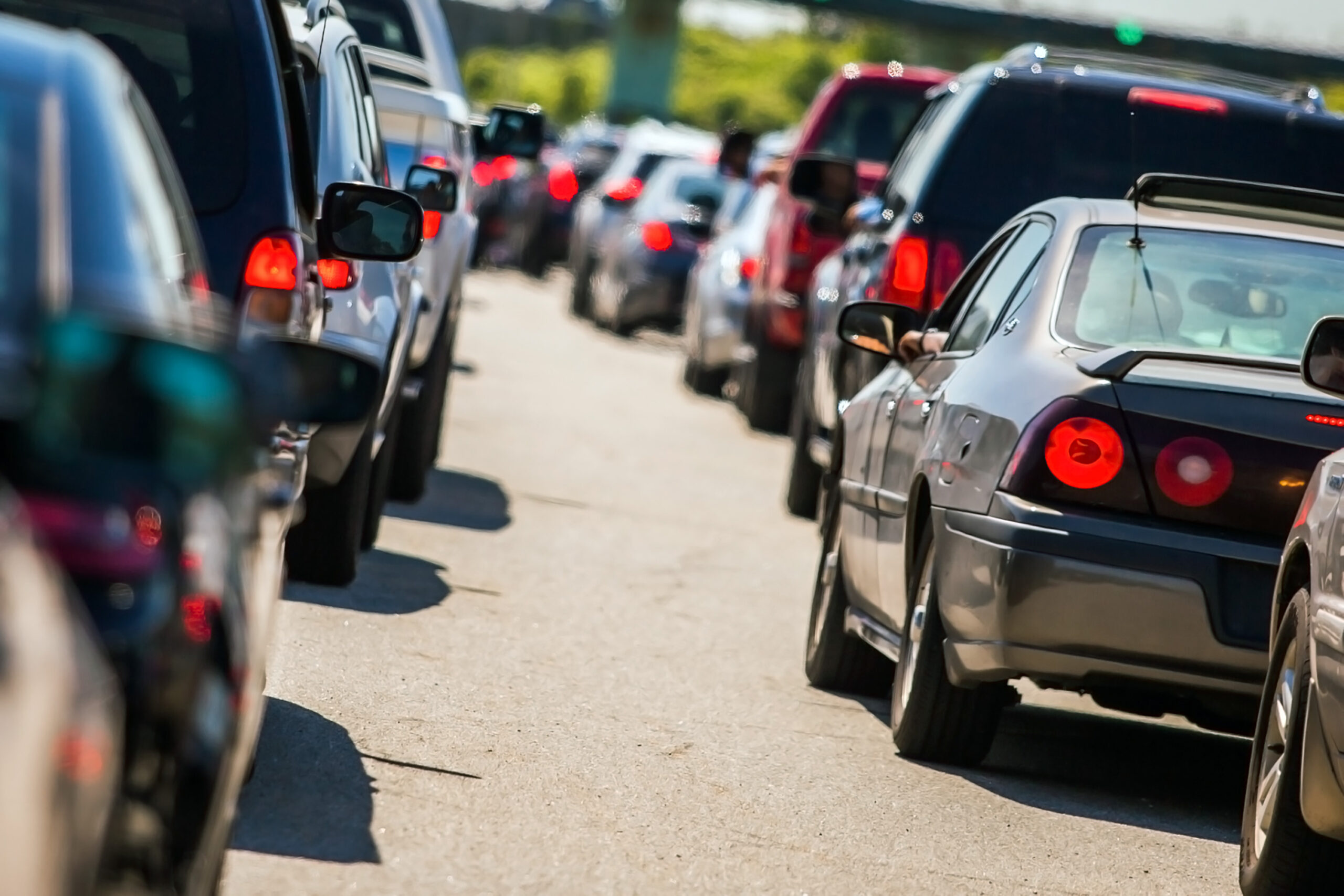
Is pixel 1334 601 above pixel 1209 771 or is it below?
above

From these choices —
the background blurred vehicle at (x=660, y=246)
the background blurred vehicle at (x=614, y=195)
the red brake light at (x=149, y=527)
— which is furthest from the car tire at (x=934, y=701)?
the background blurred vehicle at (x=614, y=195)

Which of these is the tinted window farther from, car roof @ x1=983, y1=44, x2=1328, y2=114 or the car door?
car roof @ x1=983, y1=44, x2=1328, y2=114

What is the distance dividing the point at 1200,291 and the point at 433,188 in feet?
13.7

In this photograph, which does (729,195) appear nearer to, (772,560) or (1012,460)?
(772,560)

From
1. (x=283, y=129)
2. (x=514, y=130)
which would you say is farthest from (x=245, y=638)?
(x=514, y=130)

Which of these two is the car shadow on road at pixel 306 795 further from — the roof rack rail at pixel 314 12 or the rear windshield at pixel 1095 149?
the rear windshield at pixel 1095 149

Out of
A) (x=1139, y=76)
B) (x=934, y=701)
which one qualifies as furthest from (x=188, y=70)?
(x=1139, y=76)

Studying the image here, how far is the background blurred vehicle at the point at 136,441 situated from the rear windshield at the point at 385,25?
9.21 metres

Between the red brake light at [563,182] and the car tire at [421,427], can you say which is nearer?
the car tire at [421,427]

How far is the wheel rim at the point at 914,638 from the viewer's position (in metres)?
7.21

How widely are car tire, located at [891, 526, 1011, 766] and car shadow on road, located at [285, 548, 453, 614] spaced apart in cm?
209

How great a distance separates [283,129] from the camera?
6.79 meters

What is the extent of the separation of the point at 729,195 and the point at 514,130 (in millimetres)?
6561

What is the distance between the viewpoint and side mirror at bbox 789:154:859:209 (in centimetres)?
1254
